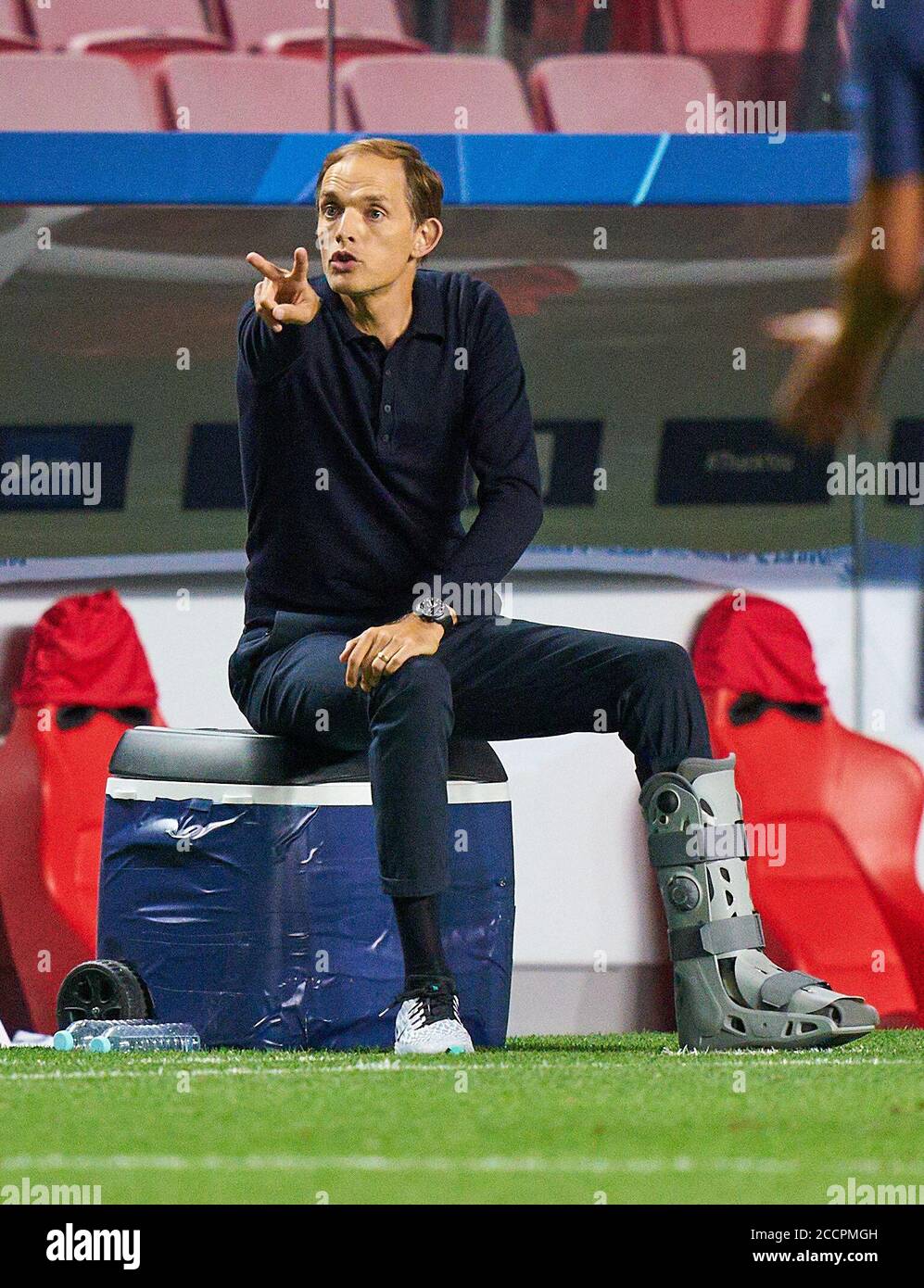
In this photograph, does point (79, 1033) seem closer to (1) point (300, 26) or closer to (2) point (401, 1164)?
(2) point (401, 1164)

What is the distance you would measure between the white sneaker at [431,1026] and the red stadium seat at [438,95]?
9.03 feet

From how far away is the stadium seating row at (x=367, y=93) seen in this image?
464 centimetres

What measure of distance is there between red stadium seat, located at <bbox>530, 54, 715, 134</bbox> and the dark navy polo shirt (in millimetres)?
2099

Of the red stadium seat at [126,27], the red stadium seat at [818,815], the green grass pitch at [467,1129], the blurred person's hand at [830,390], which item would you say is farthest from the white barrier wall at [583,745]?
the blurred person's hand at [830,390]

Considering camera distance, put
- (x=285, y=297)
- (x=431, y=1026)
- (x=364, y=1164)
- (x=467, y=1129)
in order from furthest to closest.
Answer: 1. (x=285, y=297)
2. (x=431, y=1026)
3. (x=467, y=1129)
4. (x=364, y=1164)

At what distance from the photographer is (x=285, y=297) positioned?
273cm

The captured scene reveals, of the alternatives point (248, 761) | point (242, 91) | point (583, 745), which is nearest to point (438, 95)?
point (242, 91)

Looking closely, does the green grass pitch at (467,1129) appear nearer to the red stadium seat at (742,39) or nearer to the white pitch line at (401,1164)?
the white pitch line at (401,1164)

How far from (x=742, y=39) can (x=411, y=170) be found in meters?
2.36

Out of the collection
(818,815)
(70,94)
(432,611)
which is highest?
(70,94)

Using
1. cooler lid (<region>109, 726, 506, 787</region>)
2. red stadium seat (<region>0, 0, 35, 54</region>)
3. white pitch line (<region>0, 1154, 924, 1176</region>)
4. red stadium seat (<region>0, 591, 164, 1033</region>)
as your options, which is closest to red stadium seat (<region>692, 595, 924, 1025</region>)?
red stadium seat (<region>0, 591, 164, 1033</region>)

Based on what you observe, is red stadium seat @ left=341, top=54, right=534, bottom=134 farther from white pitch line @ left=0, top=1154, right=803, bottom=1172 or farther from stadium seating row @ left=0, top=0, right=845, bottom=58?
white pitch line @ left=0, top=1154, right=803, bottom=1172
